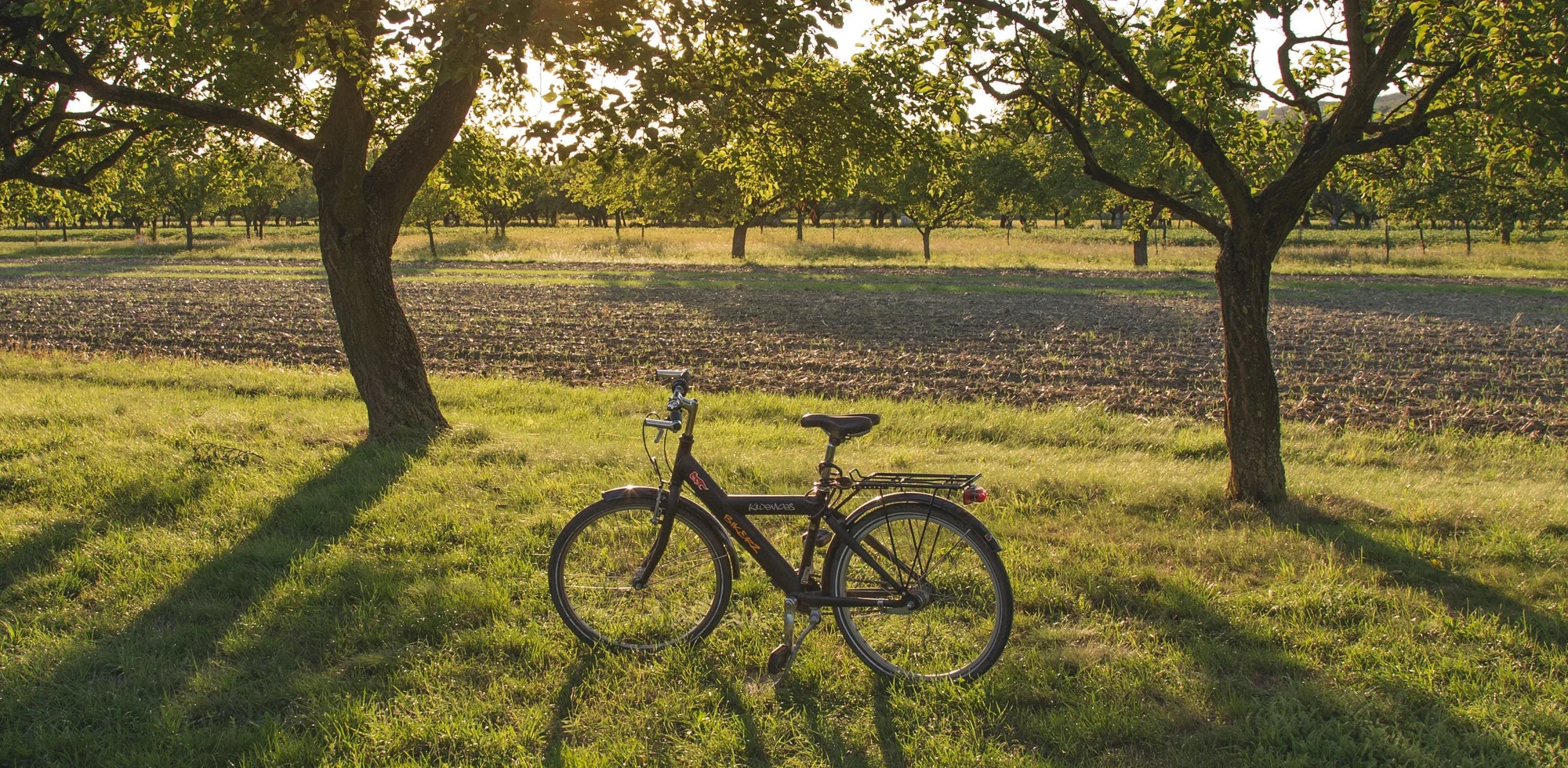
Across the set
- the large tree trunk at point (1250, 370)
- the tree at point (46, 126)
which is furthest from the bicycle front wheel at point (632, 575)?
the tree at point (46, 126)

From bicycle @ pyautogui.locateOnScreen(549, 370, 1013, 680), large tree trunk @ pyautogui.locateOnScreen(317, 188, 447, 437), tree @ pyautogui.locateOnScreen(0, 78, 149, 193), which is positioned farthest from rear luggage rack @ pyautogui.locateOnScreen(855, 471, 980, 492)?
tree @ pyautogui.locateOnScreen(0, 78, 149, 193)

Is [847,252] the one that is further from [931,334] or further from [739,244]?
[931,334]

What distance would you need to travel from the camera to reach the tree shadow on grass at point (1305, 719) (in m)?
3.74

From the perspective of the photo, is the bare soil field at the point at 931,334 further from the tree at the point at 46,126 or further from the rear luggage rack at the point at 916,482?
the rear luggage rack at the point at 916,482

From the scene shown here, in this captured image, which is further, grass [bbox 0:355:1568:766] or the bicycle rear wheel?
the bicycle rear wheel

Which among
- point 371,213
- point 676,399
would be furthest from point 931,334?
point 676,399

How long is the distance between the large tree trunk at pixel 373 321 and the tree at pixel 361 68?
0.05ft

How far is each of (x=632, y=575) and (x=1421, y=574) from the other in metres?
4.93

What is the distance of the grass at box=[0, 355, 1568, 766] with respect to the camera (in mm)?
3916

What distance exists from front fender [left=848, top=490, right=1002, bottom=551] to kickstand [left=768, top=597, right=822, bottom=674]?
524mm

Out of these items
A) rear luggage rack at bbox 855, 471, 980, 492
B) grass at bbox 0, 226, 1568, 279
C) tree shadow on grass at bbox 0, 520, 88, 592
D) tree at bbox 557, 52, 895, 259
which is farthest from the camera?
grass at bbox 0, 226, 1568, 279

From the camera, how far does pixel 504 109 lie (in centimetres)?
1296

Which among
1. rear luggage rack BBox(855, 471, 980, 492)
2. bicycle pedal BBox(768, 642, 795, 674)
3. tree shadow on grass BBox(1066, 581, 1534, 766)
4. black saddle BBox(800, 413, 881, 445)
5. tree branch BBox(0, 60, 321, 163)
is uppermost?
tree branch BBox(0, 60, 321, 163)

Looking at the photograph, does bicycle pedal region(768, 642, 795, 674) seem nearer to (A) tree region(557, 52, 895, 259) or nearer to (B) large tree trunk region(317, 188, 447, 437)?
(A) tree region(557, 52, 895, 259)
